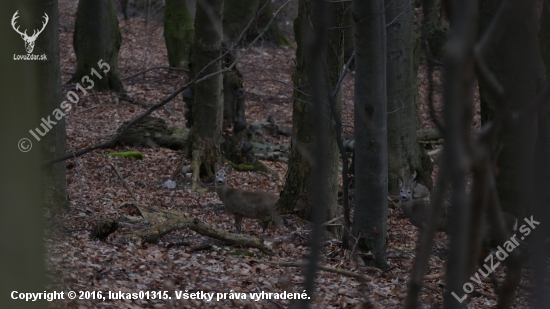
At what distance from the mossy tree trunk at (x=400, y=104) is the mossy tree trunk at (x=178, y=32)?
1105cm

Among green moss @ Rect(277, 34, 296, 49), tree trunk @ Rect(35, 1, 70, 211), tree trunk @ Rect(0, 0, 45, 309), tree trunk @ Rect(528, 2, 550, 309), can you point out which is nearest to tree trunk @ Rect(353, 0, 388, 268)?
tree trunk @ Rect(35, 1, 70, 211)

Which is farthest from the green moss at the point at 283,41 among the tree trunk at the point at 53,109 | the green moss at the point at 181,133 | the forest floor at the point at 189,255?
the tree trunk at the point at 53,109

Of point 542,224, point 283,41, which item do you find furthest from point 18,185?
point 283,41

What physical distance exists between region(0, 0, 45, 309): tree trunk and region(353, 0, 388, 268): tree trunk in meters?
4.91

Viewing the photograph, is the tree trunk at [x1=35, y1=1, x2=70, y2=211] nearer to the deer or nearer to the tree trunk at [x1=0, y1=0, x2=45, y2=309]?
the deer

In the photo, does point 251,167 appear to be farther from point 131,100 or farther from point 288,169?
point 131,100

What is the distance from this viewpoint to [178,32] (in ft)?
71.9

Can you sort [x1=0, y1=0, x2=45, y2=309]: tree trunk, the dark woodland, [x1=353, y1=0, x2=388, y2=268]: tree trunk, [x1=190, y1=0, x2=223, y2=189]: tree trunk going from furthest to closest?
[x1=190, y1=0, x2=223, y2=189]: tree trunk < [x1=353, y1=0, x2=388, y2=268]: tree trunk < [x1=0, y1=0, x2=45, y2=309]: tree trunk < the dark woodland

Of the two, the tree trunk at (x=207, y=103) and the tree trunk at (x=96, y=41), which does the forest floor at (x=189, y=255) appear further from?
the tree trunk at (x=96, y=41)

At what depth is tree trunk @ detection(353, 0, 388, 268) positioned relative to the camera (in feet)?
22.9

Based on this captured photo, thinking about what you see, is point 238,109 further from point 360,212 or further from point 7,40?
point 7,40

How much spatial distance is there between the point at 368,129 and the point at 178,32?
1594 cm

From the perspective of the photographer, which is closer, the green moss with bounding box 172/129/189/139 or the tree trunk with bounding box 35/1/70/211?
the tree trunk with bounding box 35/1/70/211

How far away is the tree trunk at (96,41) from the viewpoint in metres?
18.3
